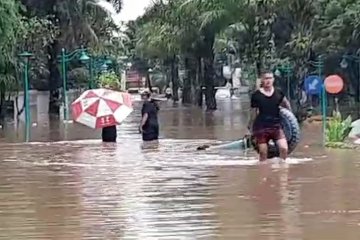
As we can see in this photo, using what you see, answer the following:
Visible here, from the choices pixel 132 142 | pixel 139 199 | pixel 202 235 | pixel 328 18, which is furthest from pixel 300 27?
pixel 202 235

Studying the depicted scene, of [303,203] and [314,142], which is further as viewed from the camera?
[314,142]

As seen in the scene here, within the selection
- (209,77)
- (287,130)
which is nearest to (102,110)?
(287,130)

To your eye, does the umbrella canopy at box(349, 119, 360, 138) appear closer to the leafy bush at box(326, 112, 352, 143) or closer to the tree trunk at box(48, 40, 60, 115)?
the leafy bush at box(326, 112, 352, 143)

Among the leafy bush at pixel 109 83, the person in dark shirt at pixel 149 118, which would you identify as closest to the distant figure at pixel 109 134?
the person in dark shirt at pixel 149 118

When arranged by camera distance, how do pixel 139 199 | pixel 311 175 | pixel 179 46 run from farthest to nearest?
pixel 179 46 → pixel 311 175 → pixel 139 199

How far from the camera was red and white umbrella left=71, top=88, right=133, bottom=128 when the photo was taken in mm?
22094

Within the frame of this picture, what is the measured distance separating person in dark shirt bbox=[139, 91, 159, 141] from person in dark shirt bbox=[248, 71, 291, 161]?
282 inches

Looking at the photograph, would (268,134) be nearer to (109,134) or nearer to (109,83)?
(109,134)

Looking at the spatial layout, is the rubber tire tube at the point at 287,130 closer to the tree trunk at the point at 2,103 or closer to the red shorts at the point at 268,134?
the red shorts at the point at 268,134

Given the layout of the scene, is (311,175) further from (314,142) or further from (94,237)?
(314,142)

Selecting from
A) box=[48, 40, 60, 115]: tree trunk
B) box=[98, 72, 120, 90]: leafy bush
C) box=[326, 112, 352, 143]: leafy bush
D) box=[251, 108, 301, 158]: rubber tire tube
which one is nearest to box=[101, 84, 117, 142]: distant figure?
box=[326, 112, 352, 143]: leafy bush

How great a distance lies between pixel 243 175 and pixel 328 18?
21960 mm

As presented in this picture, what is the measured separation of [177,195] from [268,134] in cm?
399

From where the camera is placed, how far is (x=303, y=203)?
10070 millimetres
